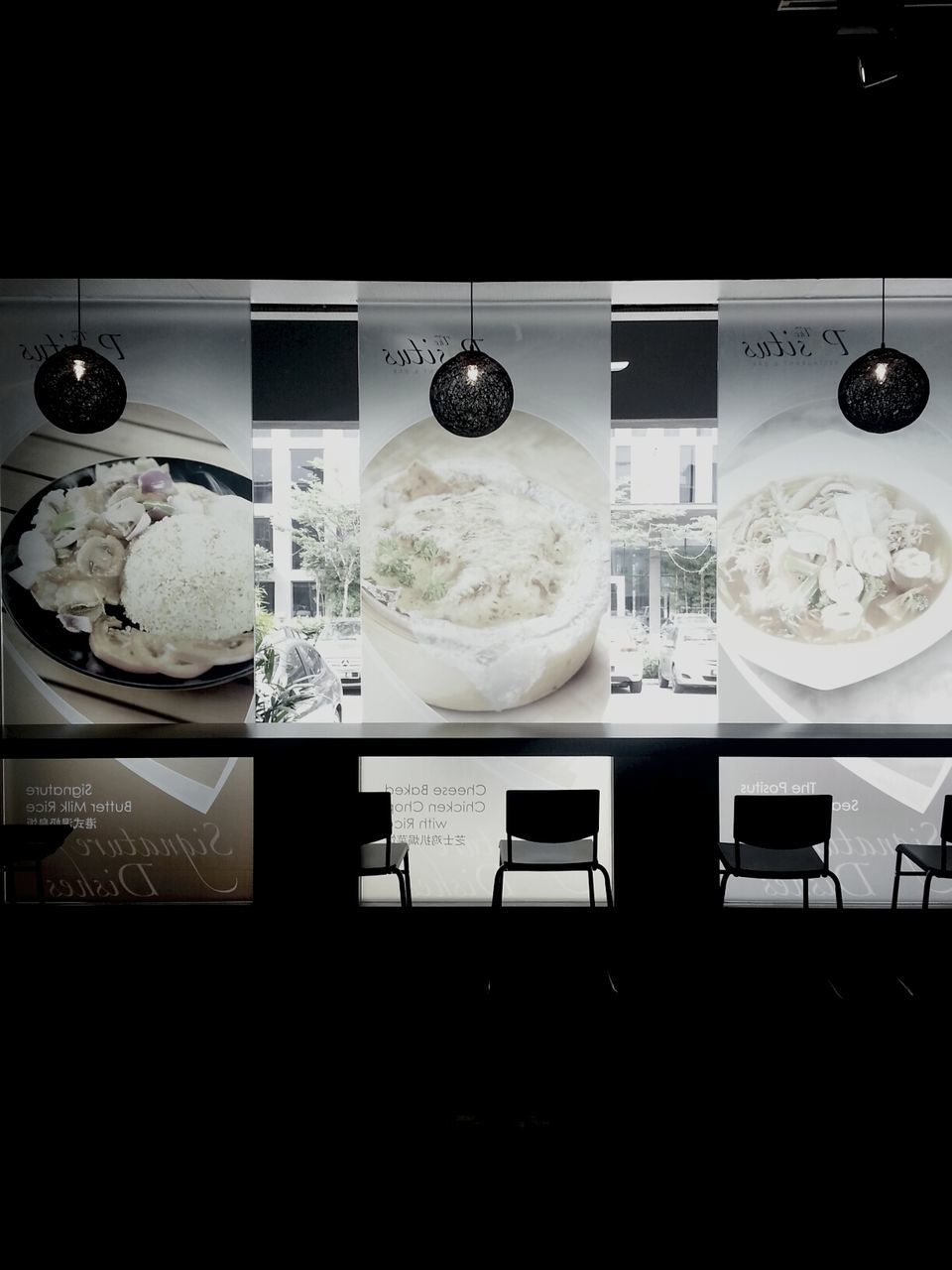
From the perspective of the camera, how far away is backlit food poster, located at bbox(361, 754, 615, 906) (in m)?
4.24

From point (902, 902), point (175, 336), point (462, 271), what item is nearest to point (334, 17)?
point (462, 271)

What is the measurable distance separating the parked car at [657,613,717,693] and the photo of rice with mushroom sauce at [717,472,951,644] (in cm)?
68

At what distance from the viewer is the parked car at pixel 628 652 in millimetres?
5117

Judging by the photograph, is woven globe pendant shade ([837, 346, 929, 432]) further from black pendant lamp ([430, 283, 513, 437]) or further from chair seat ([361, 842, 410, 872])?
chair seat ([361, 842, 410, 872])

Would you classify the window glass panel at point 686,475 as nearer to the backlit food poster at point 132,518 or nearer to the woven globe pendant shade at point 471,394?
the woven globe pendant shade at point 471,394

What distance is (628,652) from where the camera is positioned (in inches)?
206

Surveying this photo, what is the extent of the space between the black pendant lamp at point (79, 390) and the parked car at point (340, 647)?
1940 mm

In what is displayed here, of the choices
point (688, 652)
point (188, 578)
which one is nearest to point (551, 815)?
point (688, 652)

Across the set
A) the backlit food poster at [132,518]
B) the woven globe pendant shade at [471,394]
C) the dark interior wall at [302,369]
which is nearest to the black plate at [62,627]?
the backlit food poster at [132,518]

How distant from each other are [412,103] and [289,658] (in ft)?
10.7

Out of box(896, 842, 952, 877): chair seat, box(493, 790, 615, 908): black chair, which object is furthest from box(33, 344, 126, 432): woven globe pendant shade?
box(896, 842, 952, 877): chair seat

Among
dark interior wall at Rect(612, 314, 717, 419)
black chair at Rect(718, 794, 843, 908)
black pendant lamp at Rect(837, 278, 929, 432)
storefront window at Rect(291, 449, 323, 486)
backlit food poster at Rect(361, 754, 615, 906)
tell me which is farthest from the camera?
storefront window at Rect(291, 449, 323, 486)

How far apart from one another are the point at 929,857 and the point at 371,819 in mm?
2227

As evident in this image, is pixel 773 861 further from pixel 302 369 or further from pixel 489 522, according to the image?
pixel 302 369
